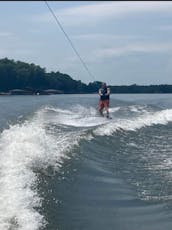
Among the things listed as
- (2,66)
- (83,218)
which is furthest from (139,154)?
(2,66)

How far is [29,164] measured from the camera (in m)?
9.52

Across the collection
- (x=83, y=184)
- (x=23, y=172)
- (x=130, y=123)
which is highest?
(x=23, y=172)

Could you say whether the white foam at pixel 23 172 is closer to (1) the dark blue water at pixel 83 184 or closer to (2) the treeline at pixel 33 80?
(1) the dark blue water at pixel 83 184

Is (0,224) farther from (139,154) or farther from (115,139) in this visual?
(115,139)

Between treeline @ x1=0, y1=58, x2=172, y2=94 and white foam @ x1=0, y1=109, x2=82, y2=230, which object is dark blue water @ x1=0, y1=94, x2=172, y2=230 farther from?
treeline @ x1=0, y1=58, x2=172, y2=94

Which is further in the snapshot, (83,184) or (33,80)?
(33,80)

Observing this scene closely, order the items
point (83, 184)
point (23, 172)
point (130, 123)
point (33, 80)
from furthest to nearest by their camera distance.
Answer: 1. point (33, 80)
2. point (130, 123)
3. point (83, 184)
4. point (23, 172)

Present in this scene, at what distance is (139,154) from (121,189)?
167 inches

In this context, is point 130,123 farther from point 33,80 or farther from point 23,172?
point 33,80

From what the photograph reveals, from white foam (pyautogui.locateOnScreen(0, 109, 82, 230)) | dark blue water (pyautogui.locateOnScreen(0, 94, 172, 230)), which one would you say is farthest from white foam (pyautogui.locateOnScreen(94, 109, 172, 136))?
white foam (pyautogui.locateOnScreen(0, 109, 82, 230))

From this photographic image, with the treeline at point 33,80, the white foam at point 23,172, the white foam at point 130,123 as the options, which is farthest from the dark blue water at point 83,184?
the treeline at point 33,80

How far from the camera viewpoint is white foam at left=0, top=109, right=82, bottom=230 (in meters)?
6.67

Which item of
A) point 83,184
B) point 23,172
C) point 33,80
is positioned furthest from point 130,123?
point 33,80

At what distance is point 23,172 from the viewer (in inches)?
352
